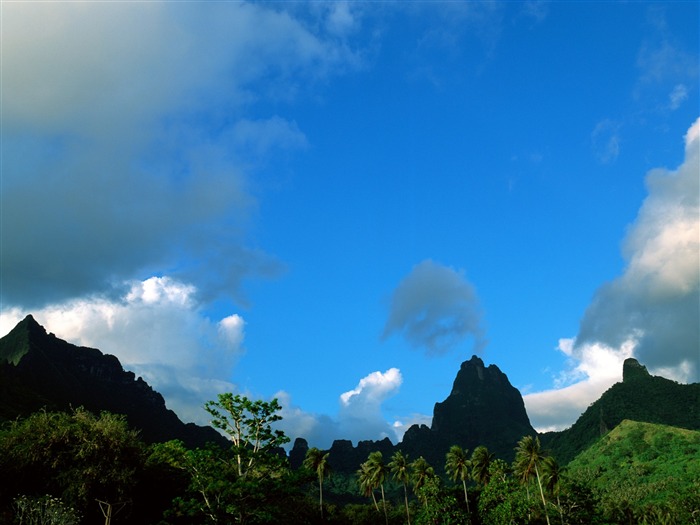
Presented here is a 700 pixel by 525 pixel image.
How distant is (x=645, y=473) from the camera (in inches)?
5999

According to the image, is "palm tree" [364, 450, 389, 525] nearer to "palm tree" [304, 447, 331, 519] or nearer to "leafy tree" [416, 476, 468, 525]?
"leafy tree" [416, 476, 468, 525]

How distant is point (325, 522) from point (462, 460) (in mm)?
27577

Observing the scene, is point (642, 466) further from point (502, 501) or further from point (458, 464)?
point (502, 501)

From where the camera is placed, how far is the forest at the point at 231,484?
3962cm

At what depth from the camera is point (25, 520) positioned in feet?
127

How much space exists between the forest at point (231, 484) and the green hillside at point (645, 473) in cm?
54

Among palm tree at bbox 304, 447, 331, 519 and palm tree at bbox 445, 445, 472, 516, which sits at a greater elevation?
palm tree at bbox 304, 447, 331, 519

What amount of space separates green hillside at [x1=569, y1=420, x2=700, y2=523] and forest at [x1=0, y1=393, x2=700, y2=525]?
54 centimetres

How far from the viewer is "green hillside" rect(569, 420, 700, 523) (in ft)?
333

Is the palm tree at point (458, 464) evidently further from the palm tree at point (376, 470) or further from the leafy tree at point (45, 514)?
the leafy tree at point (45, 514)

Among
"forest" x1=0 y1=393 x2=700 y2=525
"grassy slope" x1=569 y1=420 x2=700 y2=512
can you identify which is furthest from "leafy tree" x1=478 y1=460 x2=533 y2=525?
"grassy slope" x1=569 y1=420 x2=700 y2=512

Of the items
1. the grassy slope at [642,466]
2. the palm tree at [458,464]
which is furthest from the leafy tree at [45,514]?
the grassy slope at [642,466]

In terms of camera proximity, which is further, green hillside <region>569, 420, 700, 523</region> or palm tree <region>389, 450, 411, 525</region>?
green hillside <region>569, 420, 700, 523</region>

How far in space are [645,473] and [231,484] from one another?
153443mm
